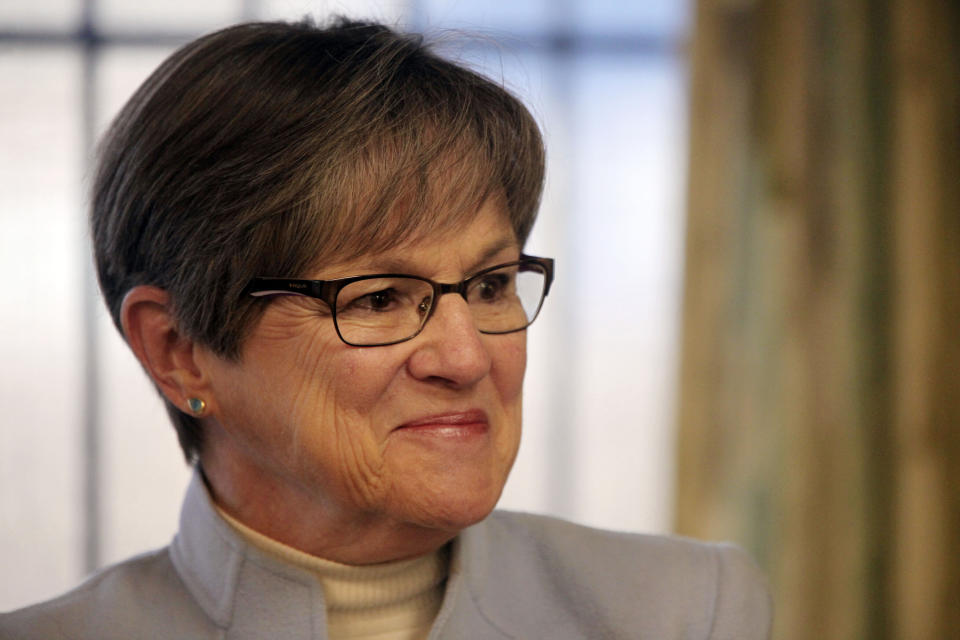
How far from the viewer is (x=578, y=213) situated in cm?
296

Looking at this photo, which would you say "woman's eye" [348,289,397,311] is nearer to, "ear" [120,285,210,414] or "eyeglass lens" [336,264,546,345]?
"eyeglass lens" [336,264,546,345]

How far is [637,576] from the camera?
1316mm

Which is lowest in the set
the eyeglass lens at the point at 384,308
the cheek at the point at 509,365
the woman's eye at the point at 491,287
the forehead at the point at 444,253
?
the cheek at the point at 509,365

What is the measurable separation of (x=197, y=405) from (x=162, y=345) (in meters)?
0.09

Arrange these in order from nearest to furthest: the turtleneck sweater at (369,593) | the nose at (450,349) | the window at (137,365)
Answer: the nose at (450,349), the turtleneck sweater at (369,593), the window at (137,365)

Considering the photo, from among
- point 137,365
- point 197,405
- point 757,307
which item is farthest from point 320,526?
point 757,307

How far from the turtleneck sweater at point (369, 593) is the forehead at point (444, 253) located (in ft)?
1.18

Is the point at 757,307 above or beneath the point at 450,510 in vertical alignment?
above

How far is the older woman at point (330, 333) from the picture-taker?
3.52 ft

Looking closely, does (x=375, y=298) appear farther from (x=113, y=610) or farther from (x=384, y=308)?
(x=113, y=610)

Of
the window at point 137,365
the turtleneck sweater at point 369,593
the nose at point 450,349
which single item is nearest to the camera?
the nose at point 450,349

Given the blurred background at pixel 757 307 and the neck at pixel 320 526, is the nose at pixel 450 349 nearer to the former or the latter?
the neck at pixel 320 526

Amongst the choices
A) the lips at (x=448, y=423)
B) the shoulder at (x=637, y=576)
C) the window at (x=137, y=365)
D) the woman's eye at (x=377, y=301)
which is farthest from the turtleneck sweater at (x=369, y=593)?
the window at (x=137, y=365)

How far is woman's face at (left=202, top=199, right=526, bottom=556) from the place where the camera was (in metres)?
1.08
